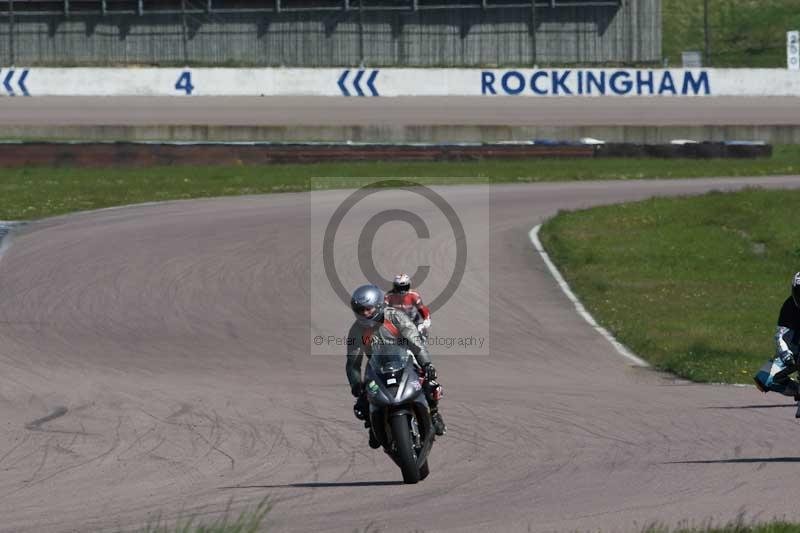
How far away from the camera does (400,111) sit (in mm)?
48344

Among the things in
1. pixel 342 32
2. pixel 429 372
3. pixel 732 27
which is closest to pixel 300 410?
pixel 429 372

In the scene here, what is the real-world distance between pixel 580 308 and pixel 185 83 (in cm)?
3242

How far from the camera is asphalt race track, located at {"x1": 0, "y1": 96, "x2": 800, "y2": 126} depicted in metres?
46.6

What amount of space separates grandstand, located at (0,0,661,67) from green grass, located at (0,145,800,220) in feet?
49.3

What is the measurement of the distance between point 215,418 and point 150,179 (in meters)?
23.2

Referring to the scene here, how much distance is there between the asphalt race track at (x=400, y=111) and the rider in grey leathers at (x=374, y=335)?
3591 centimetres

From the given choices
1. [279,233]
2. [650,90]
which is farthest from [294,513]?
[650,90]

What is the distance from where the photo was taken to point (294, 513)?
348 inches

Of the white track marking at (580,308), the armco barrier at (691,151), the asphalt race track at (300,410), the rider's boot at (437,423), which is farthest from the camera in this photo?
the armco barrier at (691,151)

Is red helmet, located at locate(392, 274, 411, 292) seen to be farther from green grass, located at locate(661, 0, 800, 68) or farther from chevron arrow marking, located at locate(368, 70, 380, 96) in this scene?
green grass, located at locate(661, 0, 800, 68)

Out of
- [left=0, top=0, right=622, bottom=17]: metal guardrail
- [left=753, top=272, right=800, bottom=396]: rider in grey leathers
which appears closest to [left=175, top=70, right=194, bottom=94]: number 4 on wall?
[left=0, top=0, right=622, bottom=17]: metal guardrail

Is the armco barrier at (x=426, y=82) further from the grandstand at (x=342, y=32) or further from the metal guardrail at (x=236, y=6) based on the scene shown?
the metal guardrail at (x=236, y=6)

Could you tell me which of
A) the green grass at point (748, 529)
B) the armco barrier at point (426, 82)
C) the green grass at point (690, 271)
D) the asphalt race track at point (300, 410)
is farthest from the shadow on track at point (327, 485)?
the armco barrier at point (426, 82)

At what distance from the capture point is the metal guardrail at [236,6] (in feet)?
178
